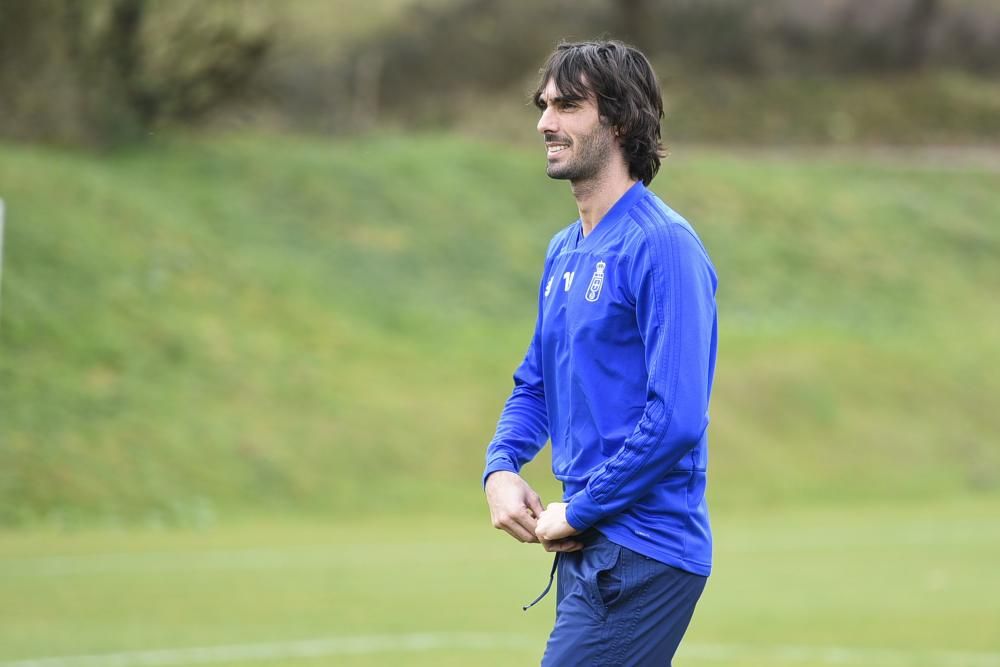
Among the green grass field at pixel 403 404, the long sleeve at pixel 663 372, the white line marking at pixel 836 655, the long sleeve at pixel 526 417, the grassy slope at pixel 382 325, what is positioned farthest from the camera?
the grassy slope at pixel 382 325

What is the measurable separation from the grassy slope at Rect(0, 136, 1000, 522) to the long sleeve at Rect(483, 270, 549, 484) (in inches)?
567

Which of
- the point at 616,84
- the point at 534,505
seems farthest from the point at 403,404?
the point at 616,84

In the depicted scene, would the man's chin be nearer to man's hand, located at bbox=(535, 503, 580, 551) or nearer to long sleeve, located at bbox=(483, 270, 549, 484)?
long sleeve, located at bbox=(483, 270, 549, 484)

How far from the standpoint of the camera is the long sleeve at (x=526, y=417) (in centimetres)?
467

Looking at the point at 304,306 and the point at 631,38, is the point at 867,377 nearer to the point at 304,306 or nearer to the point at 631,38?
the point at 304,306

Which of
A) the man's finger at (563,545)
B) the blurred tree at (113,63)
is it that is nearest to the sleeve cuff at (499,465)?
the man's finger at (563,545)

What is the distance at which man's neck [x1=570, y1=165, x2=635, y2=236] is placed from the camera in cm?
441

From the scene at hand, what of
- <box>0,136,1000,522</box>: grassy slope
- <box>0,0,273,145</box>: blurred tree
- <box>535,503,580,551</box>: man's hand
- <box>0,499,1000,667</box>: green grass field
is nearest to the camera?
<box>535,503,580,551</box>: man's hand

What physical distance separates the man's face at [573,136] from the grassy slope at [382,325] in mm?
14895

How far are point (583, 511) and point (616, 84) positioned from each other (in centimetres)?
112

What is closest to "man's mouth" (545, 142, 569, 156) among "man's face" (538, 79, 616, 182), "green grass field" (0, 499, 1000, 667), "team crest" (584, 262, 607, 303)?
"man's face" (538, 79, 616, 182)

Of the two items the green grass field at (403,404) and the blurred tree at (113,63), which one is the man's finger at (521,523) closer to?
the green grass field at (403,404)

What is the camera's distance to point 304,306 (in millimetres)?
24234

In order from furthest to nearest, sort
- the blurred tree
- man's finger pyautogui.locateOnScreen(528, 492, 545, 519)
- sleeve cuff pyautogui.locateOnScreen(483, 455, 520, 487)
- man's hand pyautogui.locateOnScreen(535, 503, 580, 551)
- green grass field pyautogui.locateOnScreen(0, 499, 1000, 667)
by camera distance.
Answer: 1. the blurred tree
2. green grass field pyautogui.locateOnScreen(0, 499, 1000, 667)
3. sleeve cuff pyautogui.locateOnScreen(483, 455, 520, 487)
4. man's finger pyautogui.locateOnScreen(528, 492, 545, 519)
5. man's hand pyautogui.locateOnScreen(535, 503, 580, 551)
